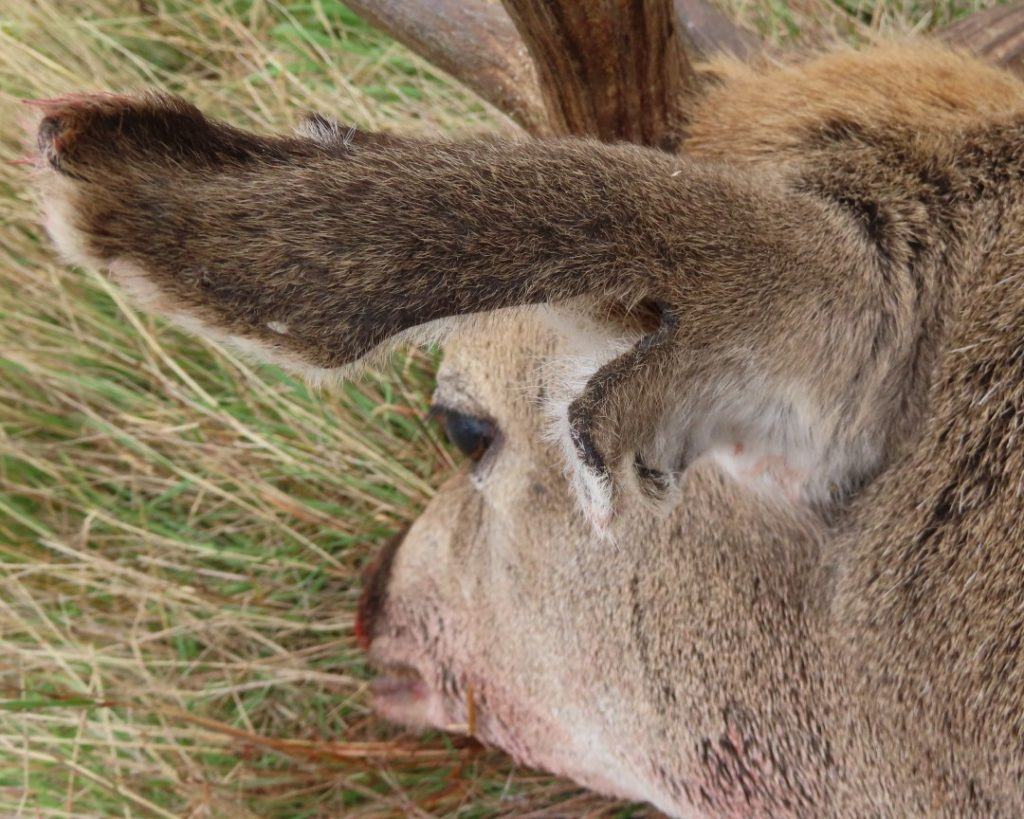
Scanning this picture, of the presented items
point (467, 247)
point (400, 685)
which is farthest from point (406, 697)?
point (467, 247)

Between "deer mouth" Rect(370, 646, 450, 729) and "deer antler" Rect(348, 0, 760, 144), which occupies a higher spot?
"deer antler" Rect(348, 0, 760, 144)

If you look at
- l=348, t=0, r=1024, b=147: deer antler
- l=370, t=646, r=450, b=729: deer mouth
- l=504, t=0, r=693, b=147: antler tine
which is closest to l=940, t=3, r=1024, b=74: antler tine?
l=348, t=0, r=1024, b=147: deer antler

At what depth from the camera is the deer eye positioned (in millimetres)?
2033

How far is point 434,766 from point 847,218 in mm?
2498

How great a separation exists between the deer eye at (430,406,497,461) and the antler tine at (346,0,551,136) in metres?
0.67

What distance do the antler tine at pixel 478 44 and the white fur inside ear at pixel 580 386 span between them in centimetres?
107

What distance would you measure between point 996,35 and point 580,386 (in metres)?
1.80

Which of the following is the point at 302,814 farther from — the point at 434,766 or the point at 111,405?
the point at 111,405

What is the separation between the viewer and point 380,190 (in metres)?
1.05

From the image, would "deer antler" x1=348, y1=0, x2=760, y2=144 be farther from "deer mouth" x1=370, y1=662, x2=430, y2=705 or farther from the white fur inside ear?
"deer mouth" x1=370, y1=662, x2=430, y2=705

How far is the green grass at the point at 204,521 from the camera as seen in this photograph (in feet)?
10.5

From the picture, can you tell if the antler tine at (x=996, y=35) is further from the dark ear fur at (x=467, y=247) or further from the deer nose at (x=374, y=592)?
the deer nose at (x=374, y=592)

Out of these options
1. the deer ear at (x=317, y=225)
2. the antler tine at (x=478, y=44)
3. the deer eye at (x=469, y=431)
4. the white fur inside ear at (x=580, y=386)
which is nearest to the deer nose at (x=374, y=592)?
the deer eye at (x=469, y=431)

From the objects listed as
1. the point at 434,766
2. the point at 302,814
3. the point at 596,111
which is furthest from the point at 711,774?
the point at 302,814
